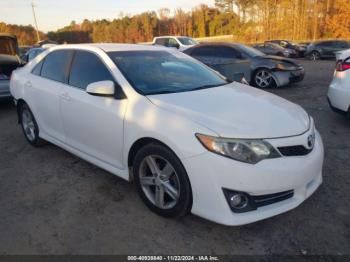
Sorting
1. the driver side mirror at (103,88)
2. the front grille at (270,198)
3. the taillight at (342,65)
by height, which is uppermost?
the driver side mirror at (103,88)

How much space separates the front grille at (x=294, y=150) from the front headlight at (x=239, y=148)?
16cm

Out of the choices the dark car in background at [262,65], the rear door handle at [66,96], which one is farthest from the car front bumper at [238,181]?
the dark car in background at [262,65]

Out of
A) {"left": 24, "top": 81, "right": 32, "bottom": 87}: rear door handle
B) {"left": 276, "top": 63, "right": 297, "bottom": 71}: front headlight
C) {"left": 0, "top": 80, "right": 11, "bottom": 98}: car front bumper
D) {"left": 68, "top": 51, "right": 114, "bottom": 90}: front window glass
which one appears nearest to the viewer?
{"left": 68, "top": 51, "right": 114, "bottom": 90}: front window glass

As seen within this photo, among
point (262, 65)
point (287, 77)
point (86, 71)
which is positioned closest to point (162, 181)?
point (86, 71)

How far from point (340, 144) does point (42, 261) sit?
415 centimetres

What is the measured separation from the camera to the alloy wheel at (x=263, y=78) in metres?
9.73

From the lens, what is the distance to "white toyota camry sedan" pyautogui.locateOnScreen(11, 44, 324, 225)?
255 centimetres

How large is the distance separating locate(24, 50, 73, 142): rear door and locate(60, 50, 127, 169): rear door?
163mm

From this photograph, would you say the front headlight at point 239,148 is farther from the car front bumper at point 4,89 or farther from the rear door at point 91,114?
the car front bumper at point 4,89

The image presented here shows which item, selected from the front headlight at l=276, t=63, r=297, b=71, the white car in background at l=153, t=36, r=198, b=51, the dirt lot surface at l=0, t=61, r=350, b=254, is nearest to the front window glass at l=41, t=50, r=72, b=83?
the dirt lot surface at l=0, t=61, r=350, b=254

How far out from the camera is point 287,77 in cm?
Answer: 973

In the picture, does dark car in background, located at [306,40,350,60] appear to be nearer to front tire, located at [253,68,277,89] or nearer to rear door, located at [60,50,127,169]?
front tire, located at [253,68,277,89]

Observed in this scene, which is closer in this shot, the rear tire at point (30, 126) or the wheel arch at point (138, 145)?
the wheel arch at point (138, 145)

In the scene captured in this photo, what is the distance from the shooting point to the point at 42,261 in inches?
99.2
